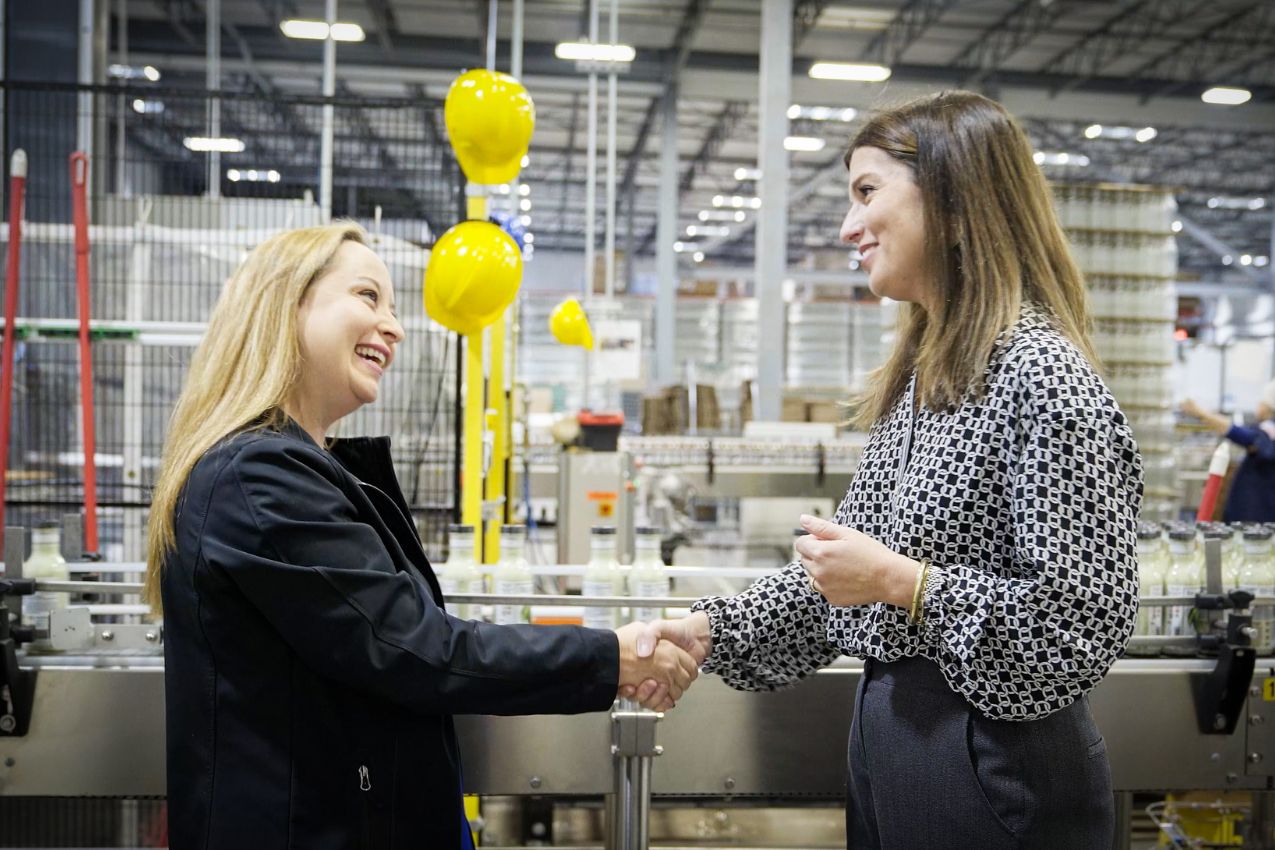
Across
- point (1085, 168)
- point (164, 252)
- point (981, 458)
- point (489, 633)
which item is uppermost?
point (1085, 168)

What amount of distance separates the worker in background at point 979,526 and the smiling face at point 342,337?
2.24 ft

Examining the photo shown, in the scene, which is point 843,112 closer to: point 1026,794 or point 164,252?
point 164,252

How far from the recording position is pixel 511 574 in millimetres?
2270

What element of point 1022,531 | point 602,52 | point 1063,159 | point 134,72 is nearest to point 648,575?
point 1022,531

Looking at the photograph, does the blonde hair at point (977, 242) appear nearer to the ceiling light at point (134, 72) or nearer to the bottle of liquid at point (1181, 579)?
the bottle of liquid at point (1181, 579)

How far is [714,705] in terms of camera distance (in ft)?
6.98

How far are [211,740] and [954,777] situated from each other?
923mm

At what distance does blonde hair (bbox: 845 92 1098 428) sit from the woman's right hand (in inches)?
21.9

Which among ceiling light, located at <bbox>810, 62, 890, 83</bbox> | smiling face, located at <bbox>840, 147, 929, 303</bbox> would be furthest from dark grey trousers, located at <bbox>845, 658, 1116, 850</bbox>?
ceiling light, located at <bbox>810, 62, 890, 83</bbox>

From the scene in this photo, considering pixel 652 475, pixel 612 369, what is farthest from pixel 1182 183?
pixel 652 475

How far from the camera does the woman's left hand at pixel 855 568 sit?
1.25m

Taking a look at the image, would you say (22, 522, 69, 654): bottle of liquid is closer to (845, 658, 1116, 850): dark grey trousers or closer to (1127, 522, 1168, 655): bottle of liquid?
(845, 658, 1116, 850): dark grey trousers

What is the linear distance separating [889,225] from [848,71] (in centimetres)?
1344

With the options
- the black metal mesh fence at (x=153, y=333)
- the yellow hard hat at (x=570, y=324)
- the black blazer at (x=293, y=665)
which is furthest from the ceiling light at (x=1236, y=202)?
the black blazer at (x=293, y=665)
